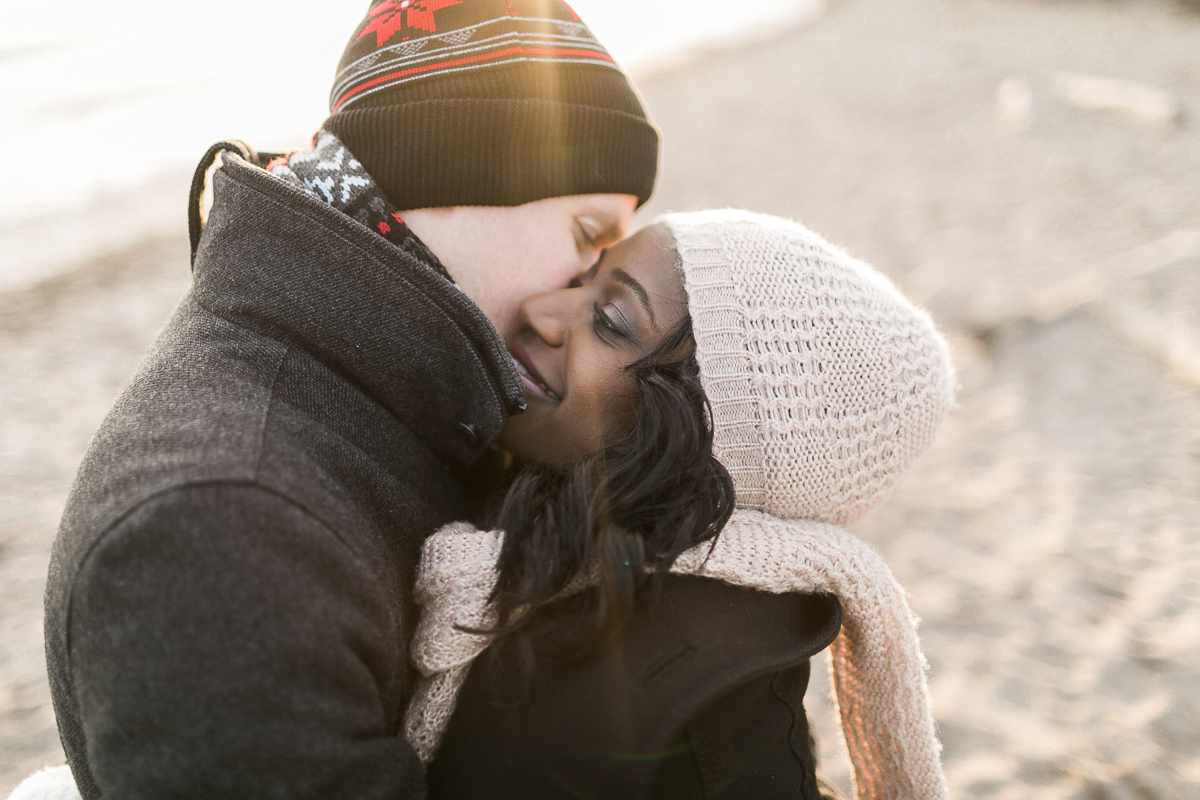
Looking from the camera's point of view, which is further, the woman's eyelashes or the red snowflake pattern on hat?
the woman's eyelashes

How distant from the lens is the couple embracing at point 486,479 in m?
1.01

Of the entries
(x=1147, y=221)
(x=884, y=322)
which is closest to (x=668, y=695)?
(x=884, y=322)

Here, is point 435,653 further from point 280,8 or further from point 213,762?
point 280,8

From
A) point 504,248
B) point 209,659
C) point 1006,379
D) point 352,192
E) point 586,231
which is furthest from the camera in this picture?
point 1006,379

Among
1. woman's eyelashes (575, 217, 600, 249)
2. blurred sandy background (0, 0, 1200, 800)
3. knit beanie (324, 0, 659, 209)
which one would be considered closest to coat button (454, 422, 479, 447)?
knit beanie (324, 0, 659, 209)

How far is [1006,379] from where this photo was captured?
4629 mm

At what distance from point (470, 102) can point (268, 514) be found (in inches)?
47.0

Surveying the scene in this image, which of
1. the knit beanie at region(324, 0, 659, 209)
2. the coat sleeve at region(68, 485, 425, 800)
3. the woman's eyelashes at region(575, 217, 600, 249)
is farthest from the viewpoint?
the woman's eyelashes at region(575, 217, 600, 249)

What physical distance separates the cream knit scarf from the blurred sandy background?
0.81 metres

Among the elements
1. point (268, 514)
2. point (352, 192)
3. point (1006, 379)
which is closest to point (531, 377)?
point (352, 192)

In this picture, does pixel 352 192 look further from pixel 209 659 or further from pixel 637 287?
pixel 209 659

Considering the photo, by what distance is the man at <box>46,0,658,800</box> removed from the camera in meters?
0.99

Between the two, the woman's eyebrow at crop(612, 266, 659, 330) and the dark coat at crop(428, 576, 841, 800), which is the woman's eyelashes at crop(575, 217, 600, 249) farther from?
the dark coat at crop(428, 576, 841, 800)

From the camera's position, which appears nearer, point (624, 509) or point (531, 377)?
point (624, 509)
